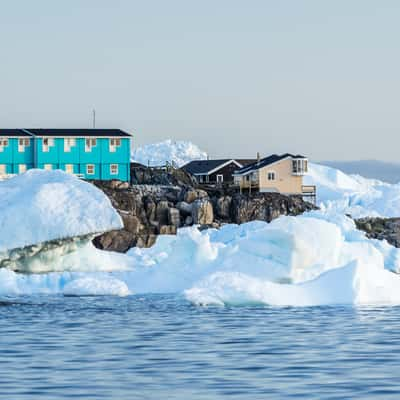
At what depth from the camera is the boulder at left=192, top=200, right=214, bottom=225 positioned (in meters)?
69.4

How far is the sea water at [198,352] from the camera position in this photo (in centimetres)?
1448

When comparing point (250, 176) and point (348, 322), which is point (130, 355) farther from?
point (250, 176)

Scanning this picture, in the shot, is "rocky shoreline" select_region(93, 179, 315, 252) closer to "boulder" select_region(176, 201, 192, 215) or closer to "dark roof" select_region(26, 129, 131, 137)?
"boulder" select_region(176, 201, 192, 215)

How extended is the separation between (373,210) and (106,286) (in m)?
83.5

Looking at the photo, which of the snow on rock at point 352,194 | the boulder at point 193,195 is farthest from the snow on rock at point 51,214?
the snow on rock at point 352,194

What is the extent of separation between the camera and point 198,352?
18.6m

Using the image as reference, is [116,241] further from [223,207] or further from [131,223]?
[223,207]

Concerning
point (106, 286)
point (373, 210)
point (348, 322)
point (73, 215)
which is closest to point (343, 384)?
point (348, 322)

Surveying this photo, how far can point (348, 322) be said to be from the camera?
23.6m

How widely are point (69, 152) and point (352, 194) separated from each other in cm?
5563

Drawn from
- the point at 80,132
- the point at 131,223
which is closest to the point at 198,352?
the point at 131,223

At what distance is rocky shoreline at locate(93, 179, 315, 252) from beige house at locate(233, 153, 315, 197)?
521 inches

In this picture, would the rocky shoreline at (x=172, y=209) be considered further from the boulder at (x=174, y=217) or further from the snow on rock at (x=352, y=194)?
the snow on rock at (x=352, y=194)

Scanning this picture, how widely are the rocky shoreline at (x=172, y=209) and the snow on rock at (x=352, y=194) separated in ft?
73.3
